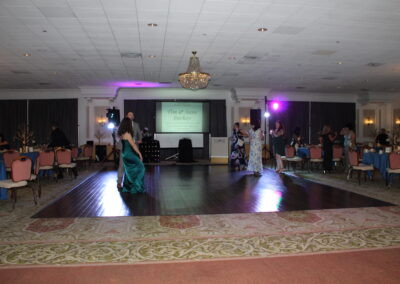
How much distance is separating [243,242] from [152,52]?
20.5 feet

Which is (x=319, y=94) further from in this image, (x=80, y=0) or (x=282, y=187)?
(x=80, y=0)

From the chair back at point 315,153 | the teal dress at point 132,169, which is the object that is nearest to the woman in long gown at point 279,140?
the chair back at point 315,153

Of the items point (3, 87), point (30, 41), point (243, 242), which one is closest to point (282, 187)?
point (243, 242)

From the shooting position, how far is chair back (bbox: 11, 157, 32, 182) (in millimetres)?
Answer: 5691

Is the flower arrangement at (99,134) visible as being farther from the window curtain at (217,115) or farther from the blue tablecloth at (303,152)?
the blue tablecloth at (303,152)

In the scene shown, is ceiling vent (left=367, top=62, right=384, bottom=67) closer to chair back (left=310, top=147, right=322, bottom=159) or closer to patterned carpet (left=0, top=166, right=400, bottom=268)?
chair back (left=310, top=147, right=322, bottom=159)

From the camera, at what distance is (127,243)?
12.8 ft

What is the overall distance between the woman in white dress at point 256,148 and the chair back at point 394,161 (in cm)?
316

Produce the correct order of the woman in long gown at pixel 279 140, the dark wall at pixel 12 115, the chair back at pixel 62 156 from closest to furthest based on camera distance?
the chair back at pixel 62 156
the woman in long gown at pixel 279 140
the dark wall at pixel 12 115

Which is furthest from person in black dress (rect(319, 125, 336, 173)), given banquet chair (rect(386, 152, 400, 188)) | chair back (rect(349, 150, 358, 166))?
banquet chair (rect(386, 152, 400, 188))

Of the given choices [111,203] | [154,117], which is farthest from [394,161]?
[154,117]

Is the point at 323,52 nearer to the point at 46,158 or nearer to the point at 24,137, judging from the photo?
the point at 46,158

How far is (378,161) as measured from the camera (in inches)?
328

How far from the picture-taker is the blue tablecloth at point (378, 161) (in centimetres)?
805
